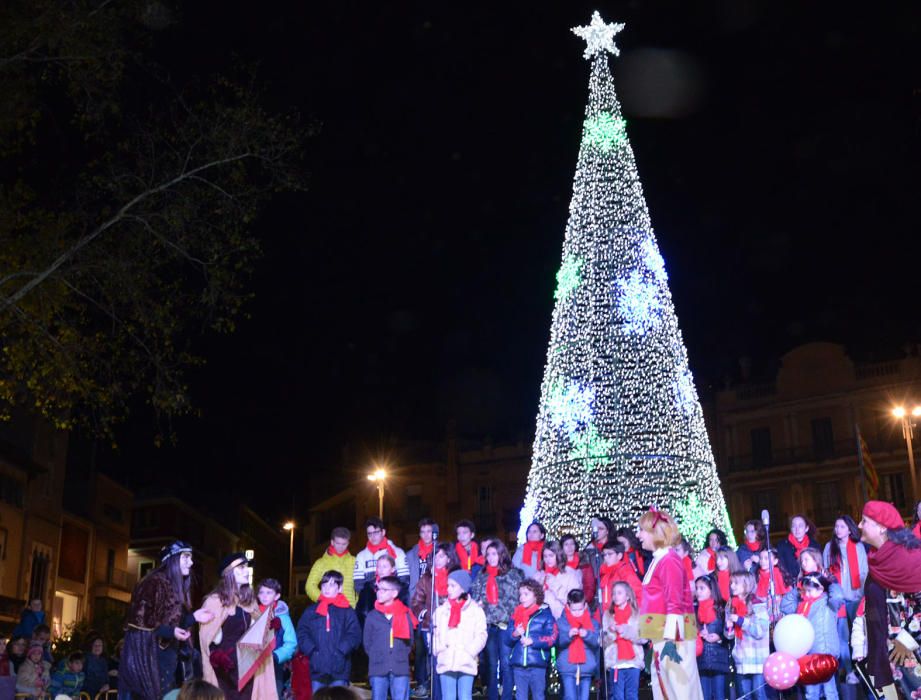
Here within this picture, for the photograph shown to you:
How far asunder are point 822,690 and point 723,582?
2654 mm

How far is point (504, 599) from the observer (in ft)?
40.3

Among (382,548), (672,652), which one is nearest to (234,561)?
(382,548)

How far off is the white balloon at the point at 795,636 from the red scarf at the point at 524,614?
3.10 meters

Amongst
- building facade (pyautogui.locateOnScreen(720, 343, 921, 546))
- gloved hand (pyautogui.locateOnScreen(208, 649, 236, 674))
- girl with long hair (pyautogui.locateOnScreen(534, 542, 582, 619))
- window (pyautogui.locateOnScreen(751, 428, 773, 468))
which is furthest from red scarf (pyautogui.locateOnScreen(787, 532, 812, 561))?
window (pyautogui.locateOnScreen(751, 428, 773, 468))

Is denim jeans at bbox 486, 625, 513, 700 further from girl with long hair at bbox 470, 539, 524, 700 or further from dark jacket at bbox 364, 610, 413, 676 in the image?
dark jacket at bbox 364, 610, 413, 676

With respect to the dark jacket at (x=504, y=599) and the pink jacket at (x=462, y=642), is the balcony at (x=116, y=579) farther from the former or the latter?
the pink jacket at (x=462, y=642)

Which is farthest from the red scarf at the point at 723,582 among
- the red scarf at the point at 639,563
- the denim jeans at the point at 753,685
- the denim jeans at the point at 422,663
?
the denim jeans at the point at 422,663

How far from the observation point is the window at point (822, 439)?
45250 mm

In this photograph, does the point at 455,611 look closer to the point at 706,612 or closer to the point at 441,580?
the point at 441,580

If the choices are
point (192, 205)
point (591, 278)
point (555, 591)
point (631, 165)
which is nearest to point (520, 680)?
point (555, 591)

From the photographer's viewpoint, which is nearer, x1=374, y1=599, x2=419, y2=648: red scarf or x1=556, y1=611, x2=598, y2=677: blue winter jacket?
x1=374, y1=599, x2=419, y2=648: red scarf

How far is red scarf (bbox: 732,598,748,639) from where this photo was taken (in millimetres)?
11758

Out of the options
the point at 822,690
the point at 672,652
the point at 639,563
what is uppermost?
the point at 639,563

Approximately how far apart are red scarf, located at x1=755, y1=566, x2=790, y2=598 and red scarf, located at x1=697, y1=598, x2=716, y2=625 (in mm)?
571
